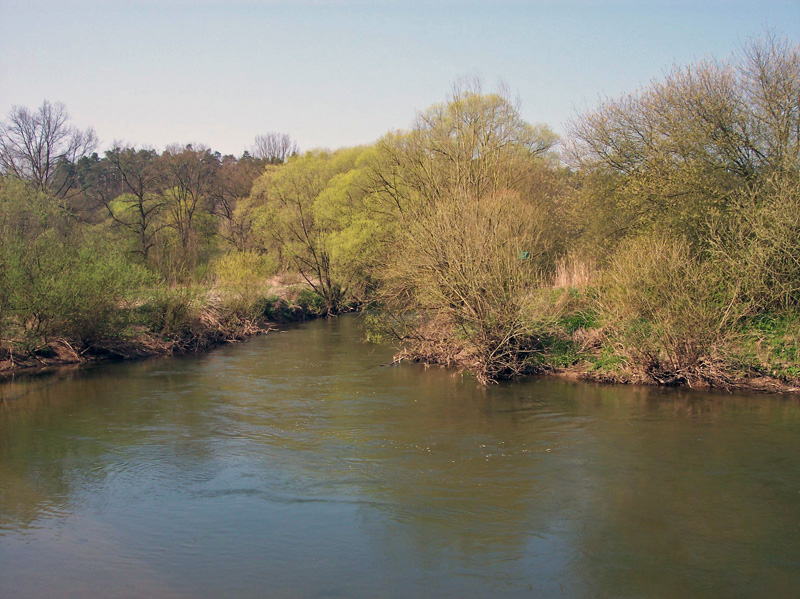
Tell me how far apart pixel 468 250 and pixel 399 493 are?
8901 mm

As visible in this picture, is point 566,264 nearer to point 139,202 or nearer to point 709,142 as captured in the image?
point 709,142

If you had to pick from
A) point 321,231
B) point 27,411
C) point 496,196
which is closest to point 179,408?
point 27,411

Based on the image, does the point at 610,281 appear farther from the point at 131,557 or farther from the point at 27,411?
the point at 27,411

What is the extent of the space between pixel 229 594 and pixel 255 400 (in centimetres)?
919

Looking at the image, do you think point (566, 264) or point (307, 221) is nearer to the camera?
point (566, 264)

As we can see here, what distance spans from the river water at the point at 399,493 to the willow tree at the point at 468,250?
1.92 metres

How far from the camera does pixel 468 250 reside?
17.5 m

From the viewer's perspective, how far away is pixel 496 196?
19906 millimetres

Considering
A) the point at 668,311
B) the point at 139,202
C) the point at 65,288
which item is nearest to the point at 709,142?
the point at 668,311

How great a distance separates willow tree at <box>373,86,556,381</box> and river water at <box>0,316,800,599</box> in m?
1.92

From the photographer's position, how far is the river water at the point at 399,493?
24.9ft

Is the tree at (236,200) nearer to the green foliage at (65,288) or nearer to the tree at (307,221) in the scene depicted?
the tree at (307,221)

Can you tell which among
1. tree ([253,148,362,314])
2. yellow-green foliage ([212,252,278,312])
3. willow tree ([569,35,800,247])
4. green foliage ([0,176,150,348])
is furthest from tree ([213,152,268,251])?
willow tree ([569,35,800,247])

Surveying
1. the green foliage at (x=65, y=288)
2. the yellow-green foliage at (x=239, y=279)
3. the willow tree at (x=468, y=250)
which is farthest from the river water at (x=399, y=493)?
the yellow-green foliage at (x=239, y=279)
